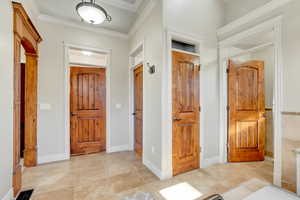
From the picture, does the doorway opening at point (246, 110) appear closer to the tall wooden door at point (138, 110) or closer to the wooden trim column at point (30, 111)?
the tall wooden door at point (138, 110)

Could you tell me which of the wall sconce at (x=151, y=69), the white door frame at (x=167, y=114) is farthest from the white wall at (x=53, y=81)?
the white door frame at (x=167, y=114)

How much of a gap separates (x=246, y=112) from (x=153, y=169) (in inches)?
86.9

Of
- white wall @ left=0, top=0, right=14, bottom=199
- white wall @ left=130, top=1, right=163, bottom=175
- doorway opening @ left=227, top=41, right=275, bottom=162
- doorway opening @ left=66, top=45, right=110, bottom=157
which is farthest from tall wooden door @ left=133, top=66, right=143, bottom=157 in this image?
white wall @ left=0, top=0, right=14, bottom=199

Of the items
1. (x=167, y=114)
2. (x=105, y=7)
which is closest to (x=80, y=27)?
(x=105, y=7)

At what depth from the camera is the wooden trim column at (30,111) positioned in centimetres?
269

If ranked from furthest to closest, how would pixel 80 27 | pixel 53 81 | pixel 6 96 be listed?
pixel 80 27 < pixel 53 81 < pixel 6 96

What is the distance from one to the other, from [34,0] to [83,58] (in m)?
1.68

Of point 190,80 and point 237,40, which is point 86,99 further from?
point 237,40

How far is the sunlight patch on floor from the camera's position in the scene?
5.91 feet

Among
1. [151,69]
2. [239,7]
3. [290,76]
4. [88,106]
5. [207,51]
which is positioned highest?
[239,7]

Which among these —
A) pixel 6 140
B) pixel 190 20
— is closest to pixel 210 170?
pixel 190 20

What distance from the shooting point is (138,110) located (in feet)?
11.4

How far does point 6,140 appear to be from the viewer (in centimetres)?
164

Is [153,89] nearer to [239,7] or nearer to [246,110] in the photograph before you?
[246,110]
